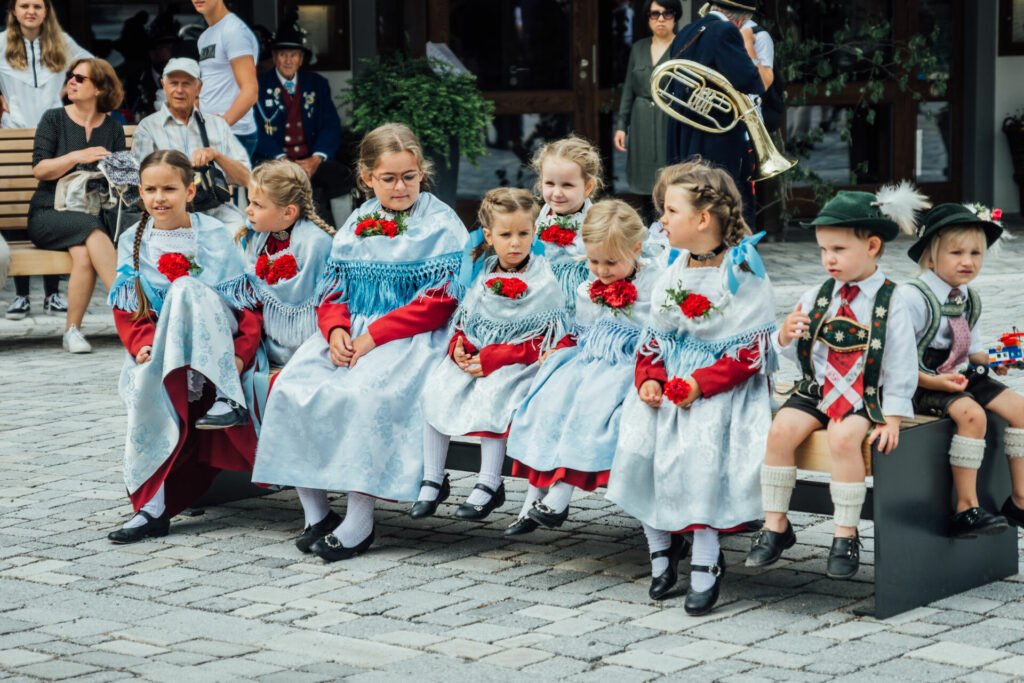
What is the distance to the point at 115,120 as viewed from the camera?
929cm

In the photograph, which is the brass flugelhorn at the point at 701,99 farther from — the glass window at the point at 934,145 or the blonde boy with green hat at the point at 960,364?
the glass window at the point at 934,145

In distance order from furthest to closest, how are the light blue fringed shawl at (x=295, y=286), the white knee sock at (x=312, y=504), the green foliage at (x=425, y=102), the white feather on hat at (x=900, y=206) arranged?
the green foliage at (x=425, y=102)
the light blue fringed shawl at (x=295, y=286)
the white knee sock at (x=312, y=504)
the white feather on hat at (x=900, y=206)

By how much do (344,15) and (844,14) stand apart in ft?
14.1

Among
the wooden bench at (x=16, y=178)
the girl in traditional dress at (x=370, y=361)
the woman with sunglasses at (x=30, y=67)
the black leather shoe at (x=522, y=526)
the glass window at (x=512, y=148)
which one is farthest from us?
the glass window at (x=512, y=148)

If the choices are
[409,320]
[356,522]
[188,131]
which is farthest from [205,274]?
[188,131]

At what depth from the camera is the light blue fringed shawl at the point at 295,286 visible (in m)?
5.39

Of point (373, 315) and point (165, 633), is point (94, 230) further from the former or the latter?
point (165, 633)

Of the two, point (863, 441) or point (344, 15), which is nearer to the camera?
point (863, 441)

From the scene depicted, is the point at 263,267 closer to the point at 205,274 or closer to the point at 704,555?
the point at 205,274

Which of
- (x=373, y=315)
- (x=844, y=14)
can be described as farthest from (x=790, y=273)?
(x=373, y=315)

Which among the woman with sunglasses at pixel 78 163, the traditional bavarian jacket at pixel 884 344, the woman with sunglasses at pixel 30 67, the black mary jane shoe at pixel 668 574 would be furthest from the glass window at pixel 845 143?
the traditional bavarian jacket at pixel 884 344

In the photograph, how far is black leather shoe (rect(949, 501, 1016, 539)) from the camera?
430 centimetres

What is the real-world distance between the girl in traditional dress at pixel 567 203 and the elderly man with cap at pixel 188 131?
3252 millimetres

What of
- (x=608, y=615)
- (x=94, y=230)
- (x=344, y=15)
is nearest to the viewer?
(x=608, y=615)
